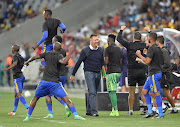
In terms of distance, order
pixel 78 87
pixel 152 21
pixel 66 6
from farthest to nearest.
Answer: pixel 66 6
pixel 152 21
pixel 78 87

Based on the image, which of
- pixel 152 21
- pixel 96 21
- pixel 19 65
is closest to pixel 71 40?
pixel 96 21

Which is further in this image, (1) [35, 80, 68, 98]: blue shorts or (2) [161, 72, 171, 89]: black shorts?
(2) [161, 72, 171, 89]: black shorts

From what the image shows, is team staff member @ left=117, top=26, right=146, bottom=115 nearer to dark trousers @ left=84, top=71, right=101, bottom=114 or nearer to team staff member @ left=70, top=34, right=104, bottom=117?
team staff member @ left=70, top=34, right=104, bottom=117

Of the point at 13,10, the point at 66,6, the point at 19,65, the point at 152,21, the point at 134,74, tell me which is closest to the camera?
the point at 134,74

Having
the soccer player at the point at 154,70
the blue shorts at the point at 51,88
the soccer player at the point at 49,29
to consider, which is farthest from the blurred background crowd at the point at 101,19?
the blue shorts at the point at 51,88

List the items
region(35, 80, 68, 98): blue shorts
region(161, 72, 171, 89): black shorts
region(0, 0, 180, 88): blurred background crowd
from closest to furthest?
region(35, 80, 68, 98): blue shorts, region(161, 72, 171, 89): black shorts, region(0, 0, 180, 88): blurred background crowd

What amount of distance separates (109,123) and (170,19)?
16.5m

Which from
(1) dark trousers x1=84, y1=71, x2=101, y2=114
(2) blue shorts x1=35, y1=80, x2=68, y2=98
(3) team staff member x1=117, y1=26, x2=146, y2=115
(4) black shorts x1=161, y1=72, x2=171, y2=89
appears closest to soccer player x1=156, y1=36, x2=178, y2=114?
(4) black shorts x1=161, y1=72, x2=171, y2=89

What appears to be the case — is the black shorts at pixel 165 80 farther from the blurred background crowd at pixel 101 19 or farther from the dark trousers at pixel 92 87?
the blurred background crowd at pixel 101 19

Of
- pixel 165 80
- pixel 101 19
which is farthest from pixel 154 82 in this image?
pixel 101 19

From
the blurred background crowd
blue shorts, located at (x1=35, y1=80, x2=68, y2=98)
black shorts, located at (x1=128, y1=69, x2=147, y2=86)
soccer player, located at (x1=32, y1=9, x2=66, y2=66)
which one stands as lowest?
blue shorts, located at (x1=35, y1=80, x2=68, y2=98)

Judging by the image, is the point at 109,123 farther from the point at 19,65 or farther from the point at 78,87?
the point at 78,87

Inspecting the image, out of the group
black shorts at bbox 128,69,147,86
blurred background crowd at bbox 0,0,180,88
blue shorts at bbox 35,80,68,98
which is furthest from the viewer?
blurred background crowd at bbox 0,0,180,88

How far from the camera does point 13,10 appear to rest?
39.8 meters
